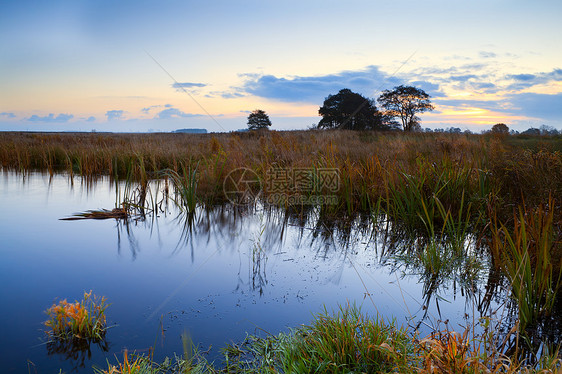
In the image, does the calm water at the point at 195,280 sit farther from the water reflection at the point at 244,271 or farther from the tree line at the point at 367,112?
the tree line at the point at 367,112

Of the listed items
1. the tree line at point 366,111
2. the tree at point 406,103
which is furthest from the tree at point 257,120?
the tree at point 406,103

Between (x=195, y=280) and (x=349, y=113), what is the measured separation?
30.9 metres

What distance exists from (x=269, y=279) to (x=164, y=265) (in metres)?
1.41

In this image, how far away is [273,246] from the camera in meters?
4.52

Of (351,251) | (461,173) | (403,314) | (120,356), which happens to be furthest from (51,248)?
(461,173)

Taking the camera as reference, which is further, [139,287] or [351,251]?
[351,251]

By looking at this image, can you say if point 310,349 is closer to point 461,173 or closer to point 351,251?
point 351,251

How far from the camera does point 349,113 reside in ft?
107

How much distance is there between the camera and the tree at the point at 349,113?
32.5m
